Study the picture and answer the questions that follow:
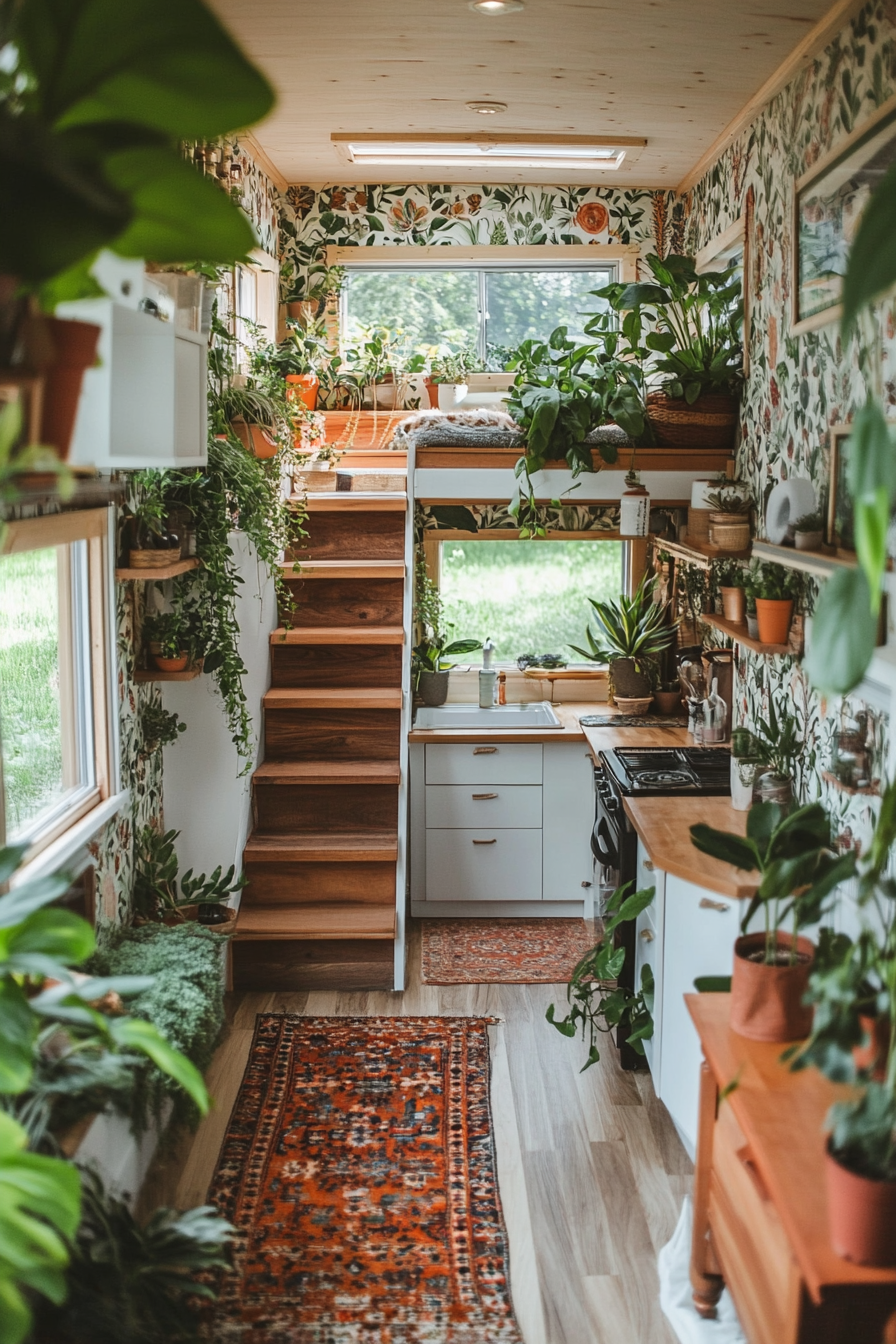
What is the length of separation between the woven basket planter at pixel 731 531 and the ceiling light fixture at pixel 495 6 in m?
1.62

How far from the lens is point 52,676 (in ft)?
10.1

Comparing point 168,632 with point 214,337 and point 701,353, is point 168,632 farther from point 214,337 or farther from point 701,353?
point 701,353

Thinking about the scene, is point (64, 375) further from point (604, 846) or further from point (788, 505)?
→ point (604, 846)

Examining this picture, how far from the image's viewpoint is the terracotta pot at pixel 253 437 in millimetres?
4043

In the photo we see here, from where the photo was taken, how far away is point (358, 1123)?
3400mm

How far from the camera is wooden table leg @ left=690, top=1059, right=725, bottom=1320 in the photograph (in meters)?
2.54

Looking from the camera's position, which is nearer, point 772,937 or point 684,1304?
point 772,937

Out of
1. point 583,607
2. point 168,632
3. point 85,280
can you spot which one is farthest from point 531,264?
point 85,280

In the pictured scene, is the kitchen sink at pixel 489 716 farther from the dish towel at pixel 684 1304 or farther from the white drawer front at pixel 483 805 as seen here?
the dish towel at pixel 684 1304

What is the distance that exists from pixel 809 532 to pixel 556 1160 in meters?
1.82

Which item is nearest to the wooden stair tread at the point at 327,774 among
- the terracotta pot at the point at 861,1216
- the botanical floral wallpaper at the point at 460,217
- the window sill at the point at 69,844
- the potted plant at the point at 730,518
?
the window sill at the point at 69,844

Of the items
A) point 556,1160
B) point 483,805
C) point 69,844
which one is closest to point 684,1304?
point 556,1160

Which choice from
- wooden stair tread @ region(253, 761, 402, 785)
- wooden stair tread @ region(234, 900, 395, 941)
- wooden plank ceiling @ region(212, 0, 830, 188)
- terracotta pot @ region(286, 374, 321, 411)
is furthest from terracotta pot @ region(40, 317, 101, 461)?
terracotta pot @ region(286, 374, 321, 411)

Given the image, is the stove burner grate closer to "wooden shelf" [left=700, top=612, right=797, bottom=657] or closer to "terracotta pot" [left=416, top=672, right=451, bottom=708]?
"wooden shelf" [left=700, top=612, right=797, bottom=657]
